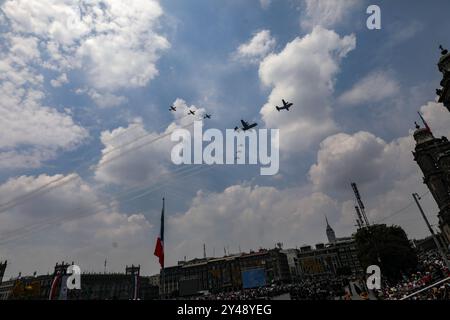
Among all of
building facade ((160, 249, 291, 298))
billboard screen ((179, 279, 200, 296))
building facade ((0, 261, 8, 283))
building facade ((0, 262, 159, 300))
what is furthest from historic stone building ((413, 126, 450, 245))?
building facade ((0, 261, 8, 283))

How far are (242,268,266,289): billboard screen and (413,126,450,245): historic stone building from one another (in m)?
44.8

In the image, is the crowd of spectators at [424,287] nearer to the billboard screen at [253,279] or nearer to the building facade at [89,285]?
the billboard screen at [253,279]

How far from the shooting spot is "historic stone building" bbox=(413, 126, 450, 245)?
5849 centimetres

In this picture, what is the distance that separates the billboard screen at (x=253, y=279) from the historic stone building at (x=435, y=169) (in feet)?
147

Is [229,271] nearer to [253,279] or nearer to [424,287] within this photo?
[253,279]

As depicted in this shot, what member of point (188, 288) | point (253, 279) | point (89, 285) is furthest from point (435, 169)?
point (89, 285)

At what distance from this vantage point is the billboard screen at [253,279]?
249ft

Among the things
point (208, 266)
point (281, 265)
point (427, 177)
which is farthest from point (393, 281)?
point (208, 266)

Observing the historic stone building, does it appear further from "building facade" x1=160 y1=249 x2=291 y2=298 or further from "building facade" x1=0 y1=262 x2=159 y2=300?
"building facade" x1=0 y1=262 x2=159 y2=300

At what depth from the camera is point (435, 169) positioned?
209ft

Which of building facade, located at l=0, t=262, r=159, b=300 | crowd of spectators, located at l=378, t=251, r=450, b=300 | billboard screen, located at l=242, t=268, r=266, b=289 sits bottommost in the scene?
crowd of spectators, located at l=378, t=251, r=450, b=300

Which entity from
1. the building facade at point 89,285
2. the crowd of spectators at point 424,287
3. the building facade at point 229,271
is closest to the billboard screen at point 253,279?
the crowd of spectators at point 424,287
